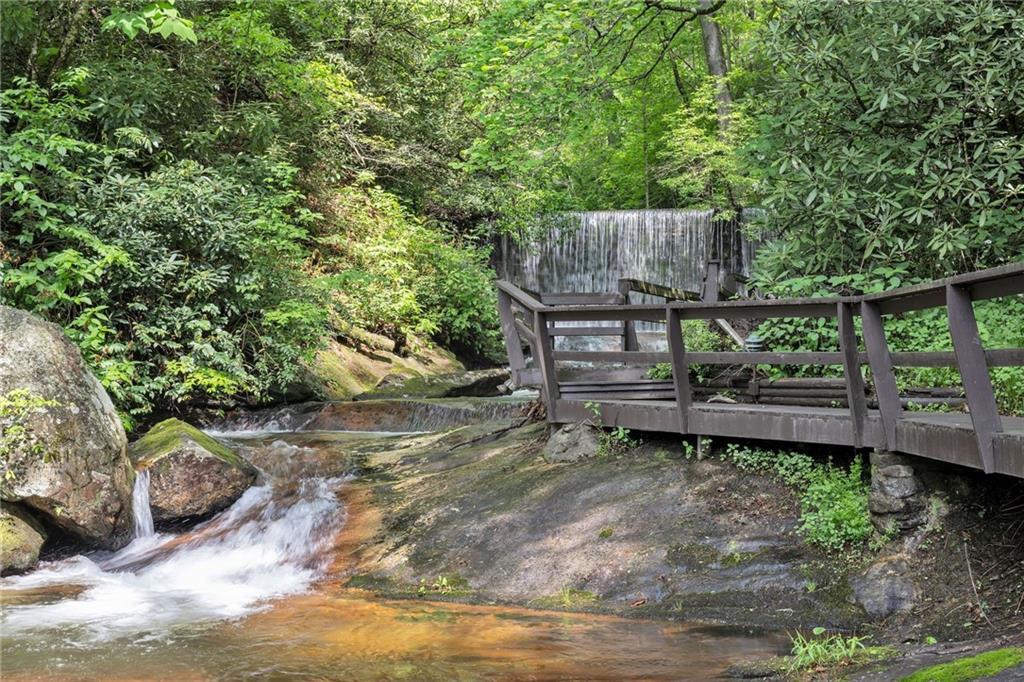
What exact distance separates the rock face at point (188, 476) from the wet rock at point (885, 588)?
19.0ft

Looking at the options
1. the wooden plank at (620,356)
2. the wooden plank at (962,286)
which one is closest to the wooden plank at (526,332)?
the wooden plank at (620,356)

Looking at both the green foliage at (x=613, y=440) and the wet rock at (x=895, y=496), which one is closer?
the wet rock at (x=895, y=496)

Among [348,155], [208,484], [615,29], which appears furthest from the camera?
[348,155]

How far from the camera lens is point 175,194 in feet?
37.9

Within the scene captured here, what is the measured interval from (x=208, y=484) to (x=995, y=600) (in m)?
6.60

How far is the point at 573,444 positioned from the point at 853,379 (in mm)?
2682

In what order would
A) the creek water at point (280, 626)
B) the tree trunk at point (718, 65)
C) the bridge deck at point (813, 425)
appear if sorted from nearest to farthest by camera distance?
the bridge deck at point (813, 425)
the creek water at point (280, 626)
the tree trunk at point (718, 65)

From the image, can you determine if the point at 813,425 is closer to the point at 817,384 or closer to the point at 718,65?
the point at 817,384

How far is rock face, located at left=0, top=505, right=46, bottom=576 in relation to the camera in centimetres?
684

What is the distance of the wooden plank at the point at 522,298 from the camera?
25.3ft

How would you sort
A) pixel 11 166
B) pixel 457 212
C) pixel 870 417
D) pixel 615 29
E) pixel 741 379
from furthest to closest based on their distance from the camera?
pixel 457 212 < pixel 615 29 < pixel 11 166 < pixel 741 379 < pixel 870 417

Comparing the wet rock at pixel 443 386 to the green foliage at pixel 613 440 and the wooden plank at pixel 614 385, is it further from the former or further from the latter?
the green foliage at pixel 613 440

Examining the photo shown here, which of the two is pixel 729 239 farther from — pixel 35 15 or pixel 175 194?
pixel 35 15

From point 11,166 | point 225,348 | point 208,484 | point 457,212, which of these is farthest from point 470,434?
point 457,212
